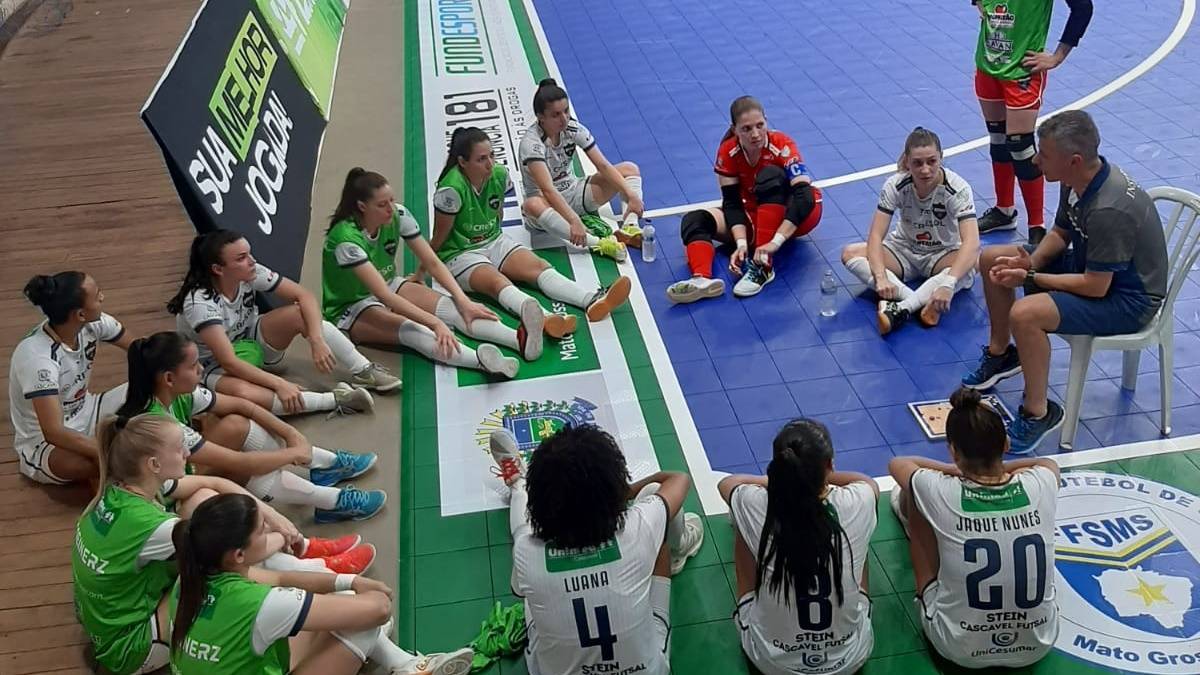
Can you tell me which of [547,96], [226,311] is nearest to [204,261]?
[226,311]

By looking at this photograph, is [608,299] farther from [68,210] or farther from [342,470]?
[68,210]

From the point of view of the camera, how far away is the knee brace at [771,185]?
6.18 m

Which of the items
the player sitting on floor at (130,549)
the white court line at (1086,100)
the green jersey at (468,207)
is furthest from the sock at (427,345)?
the white court line at (1086,100)

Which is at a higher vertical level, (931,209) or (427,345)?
(931,209)

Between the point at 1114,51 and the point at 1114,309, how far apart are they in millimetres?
5443

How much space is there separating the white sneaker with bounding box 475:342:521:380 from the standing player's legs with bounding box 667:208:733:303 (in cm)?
116

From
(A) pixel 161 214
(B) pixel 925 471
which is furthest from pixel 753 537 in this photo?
(A) pixel 161 214

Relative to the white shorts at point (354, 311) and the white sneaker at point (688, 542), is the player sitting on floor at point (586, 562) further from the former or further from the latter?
the white shorts at point (354, 311)

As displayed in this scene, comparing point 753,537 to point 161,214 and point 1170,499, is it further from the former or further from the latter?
point 161,214

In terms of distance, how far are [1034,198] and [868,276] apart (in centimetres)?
128

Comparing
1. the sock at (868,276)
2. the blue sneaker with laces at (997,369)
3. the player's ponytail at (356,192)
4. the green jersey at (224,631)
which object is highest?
the green jersey at (224,631)

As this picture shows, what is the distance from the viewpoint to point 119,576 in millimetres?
3510

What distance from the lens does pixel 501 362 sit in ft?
17.4

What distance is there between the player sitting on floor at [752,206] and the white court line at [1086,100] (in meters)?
0.55
